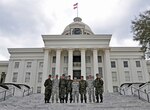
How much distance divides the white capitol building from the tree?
539 inches

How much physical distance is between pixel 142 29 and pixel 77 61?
57.9 ft

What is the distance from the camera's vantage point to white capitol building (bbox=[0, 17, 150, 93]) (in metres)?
28.3

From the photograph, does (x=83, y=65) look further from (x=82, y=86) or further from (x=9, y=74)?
(x=82, y=86)

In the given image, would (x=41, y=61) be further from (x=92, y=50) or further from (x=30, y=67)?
(x=92, y=50)

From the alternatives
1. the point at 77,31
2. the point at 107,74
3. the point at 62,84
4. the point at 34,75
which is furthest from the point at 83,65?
the point at 62,84

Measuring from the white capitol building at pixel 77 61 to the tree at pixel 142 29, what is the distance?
44.9ft

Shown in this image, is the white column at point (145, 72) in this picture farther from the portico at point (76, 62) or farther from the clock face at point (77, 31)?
the clock face at point (77, 31)

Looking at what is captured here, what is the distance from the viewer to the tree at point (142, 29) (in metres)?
12.9

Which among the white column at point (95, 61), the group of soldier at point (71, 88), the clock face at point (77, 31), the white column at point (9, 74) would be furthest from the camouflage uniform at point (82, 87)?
the clock face at point (77, 31)

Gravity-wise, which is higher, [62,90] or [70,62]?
[70,62]

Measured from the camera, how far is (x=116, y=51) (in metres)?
32.8

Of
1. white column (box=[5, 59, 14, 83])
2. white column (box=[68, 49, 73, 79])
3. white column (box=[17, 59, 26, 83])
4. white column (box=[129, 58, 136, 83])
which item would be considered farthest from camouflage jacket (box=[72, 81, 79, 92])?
white column (box=[5, 59, 14, 83])

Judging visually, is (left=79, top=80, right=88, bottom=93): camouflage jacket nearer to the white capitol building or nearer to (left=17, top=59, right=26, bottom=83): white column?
the white capitol building

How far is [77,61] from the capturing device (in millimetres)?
30031
